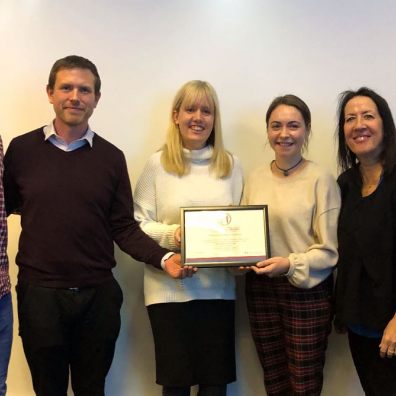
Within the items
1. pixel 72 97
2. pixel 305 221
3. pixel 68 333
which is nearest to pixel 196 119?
pixel 72 97

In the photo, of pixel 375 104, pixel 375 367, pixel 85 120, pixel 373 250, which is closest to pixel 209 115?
pixel 85 120

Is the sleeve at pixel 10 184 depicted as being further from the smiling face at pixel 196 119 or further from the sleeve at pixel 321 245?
the sleeve at pixel 321 245

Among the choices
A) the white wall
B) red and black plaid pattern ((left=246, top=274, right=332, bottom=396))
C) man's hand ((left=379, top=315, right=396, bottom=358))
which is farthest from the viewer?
the white wall

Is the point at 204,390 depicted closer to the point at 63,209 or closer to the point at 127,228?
the point at 127,228

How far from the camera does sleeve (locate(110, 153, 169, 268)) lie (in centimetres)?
167

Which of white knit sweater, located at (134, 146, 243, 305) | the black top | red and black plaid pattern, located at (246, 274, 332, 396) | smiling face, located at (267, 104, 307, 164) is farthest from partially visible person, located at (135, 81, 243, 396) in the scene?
the black top

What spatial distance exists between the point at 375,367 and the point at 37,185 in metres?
1.33

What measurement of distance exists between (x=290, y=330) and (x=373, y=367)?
0.30 meters

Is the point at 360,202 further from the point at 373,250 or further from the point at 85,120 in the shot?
the point at 85,120

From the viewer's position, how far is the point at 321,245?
1577mm

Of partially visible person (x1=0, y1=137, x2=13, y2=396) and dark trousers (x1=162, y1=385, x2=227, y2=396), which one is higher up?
partially visible person (x1=0, y1=137, x2=13, y2=396)

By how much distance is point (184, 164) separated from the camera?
173cm

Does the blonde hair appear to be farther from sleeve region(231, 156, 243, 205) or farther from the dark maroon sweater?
the dark maroon sweater

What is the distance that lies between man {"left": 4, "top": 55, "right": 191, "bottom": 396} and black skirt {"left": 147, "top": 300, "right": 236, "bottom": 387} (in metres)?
0.17
